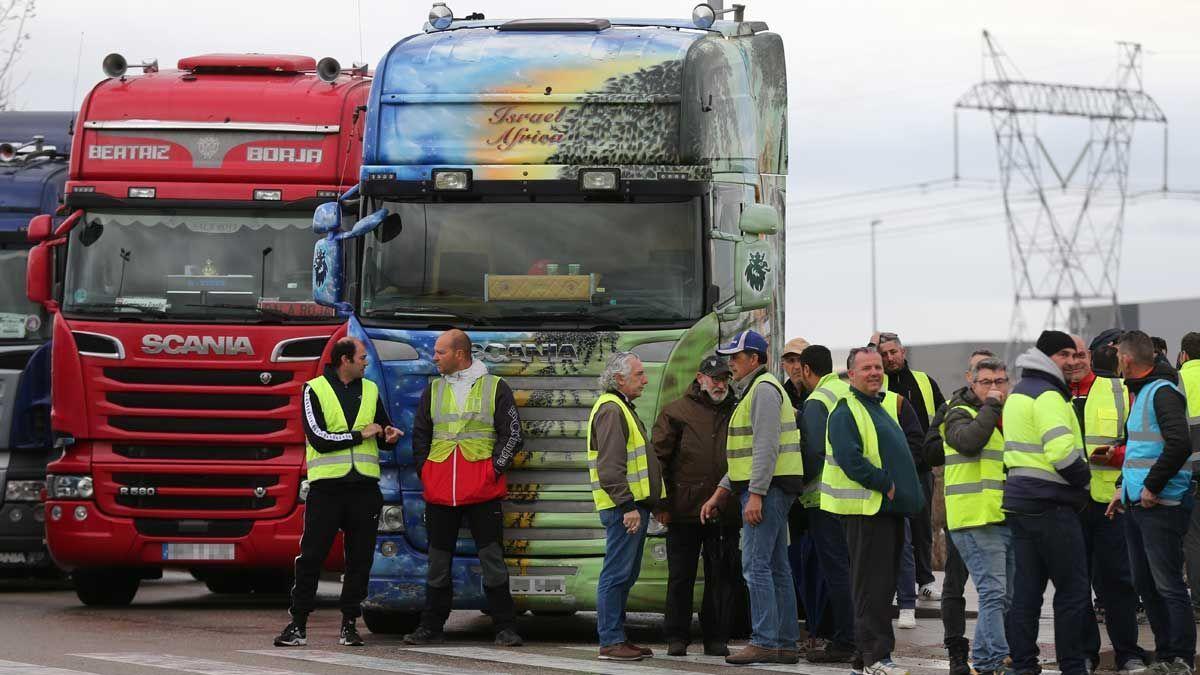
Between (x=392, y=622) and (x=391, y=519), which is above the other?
(x=391, y=519)

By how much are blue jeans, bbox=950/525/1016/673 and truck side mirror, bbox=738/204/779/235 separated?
2.77 m

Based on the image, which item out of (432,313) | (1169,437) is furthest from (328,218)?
(1169,437)

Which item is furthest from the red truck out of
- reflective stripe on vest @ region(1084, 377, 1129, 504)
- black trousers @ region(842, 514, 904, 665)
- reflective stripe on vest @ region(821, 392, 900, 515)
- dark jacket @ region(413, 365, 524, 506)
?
reflective stripe on vest @ region(1084, 377, 1129, 504)

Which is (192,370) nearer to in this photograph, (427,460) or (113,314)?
(113,314)

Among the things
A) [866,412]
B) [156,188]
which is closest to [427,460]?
[866,412]

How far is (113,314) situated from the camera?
15.7 metres

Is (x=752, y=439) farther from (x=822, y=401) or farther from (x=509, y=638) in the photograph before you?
(x=509, y=638)

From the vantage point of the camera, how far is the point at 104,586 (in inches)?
659

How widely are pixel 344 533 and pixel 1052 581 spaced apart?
457cm

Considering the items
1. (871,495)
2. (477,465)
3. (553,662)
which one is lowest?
(553,662)

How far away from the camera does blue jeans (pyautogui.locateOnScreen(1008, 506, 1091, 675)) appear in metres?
10.8

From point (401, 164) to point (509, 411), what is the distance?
1.81m

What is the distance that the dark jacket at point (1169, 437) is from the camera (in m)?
11.2

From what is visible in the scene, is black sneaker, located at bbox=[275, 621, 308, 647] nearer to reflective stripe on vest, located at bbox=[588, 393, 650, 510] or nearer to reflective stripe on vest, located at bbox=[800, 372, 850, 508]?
reflective stripe on vest, located at bbox=[588, 393, 650, 510]
